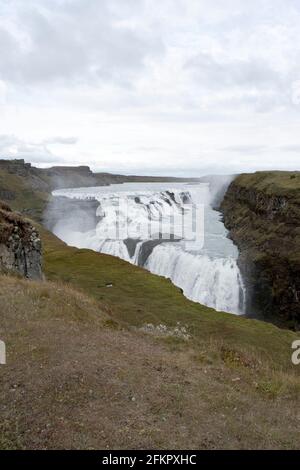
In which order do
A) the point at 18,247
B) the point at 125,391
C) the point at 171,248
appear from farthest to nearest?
the point at 171,248
the point at 18,247
the point at 125,391

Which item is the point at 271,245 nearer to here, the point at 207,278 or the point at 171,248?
the point at 171,248

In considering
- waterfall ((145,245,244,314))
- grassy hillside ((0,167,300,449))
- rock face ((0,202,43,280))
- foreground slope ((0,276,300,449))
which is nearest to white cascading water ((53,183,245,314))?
waterfall ((145,245,244,314))

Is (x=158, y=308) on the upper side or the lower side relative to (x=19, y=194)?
lower

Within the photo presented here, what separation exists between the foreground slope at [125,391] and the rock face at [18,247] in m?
7.77

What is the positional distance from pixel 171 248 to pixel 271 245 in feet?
44.2

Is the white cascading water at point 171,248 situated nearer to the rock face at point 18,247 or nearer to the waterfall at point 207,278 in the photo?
the waterfall at point 207,278

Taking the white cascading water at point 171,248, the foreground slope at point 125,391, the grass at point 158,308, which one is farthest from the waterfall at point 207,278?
the foreground slope at point 125,391

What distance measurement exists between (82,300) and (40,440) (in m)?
10.7

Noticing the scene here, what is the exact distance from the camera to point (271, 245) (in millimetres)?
57125

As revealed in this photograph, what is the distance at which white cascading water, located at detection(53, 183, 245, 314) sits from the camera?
46750 mm

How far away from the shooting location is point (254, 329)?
27203mm

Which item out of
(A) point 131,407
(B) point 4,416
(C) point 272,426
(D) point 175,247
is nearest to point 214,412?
(C) point 272,426

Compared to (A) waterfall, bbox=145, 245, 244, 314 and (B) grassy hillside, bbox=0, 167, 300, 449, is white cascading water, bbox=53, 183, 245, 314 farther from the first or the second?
(B) grassy hillside, bbox=0, 167, 300, 449

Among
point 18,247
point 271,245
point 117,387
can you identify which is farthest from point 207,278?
point 117,387
